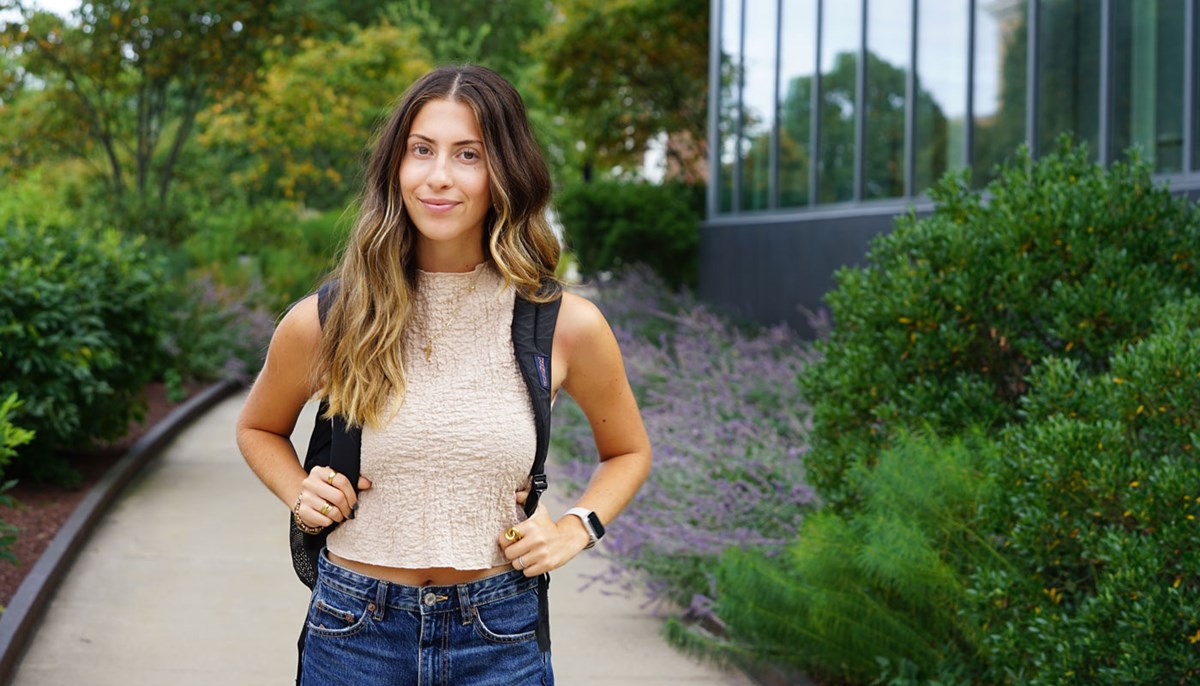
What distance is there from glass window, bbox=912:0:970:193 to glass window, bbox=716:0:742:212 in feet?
15.8

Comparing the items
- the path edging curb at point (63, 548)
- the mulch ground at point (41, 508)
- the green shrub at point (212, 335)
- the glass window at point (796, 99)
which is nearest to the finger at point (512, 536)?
the path edging curb at point (63, 548)

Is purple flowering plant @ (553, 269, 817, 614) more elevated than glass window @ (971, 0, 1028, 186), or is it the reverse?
glass window @ (971, 0, 1028, 186)

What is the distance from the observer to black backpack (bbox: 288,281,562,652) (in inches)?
93.2

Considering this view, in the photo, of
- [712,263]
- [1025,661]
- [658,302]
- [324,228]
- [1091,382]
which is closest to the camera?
[1025,661]

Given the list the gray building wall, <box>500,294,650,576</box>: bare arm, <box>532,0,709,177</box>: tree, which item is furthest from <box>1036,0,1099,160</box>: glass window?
<box>532,0,709,177</box>: tree

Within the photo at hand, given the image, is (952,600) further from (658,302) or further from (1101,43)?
(658,302)

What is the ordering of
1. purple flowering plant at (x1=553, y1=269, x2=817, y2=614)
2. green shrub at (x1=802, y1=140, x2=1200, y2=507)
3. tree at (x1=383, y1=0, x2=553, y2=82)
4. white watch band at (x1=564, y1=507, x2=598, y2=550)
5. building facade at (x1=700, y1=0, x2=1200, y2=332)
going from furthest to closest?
tree at (x1=383, y1=0, x2=553, y2=82) → building facade at (x1=700, y1=0, x2=1200, y2=332) → purple flowering plant at (x1=553, y1=269, x2=817, y2=614) → green shrub at (x1=802, y1=140, x2=1200, y2=507) → white watch band at (x1=564, y1=507, x2=598, y2=550)

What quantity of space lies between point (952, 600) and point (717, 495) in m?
1.89

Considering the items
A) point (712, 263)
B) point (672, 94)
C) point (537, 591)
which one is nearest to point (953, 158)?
point (712, 263)

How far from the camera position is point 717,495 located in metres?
6.22

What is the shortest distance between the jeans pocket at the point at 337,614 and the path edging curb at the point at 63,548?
324 centimetres

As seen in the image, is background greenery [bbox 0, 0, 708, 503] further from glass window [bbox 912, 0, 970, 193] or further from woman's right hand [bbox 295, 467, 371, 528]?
glass window [bbox 912, 0, 970, 193]

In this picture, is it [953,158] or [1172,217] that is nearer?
[1172,217]

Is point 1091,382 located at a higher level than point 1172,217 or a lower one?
lower
